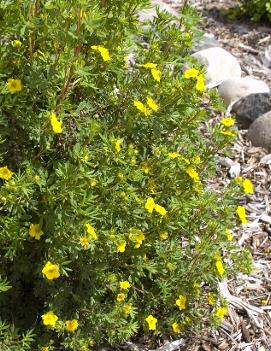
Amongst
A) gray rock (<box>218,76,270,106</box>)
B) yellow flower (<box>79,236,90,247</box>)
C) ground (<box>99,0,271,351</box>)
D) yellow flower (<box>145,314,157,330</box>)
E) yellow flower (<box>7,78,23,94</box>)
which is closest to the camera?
yellow flower (<box>79,236,90,247</box>)

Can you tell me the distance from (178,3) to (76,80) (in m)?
4.87

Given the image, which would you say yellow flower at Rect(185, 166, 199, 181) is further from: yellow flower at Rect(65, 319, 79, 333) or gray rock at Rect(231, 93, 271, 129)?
gray rock at Rect(231, 93, 271, 129)

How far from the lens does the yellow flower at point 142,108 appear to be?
9.09ft

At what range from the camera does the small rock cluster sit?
16.8 ft

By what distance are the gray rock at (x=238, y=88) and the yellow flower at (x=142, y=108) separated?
9.26ft

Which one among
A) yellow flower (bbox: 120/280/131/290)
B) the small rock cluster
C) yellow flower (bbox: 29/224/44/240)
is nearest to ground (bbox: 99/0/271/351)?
the small rock cluster

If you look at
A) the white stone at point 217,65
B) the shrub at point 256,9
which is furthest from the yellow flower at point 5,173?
the shrub at point 256,9

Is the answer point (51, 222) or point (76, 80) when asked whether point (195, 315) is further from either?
point (76, 80)

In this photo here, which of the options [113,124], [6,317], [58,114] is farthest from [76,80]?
[6,317]

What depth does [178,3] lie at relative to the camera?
23.7ft

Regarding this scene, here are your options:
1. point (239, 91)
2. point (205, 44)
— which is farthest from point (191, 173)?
point (205, 44)

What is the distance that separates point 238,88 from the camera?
5.57m

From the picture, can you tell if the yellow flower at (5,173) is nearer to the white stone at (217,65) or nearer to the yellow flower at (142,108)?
the yellow flower at (142,108)

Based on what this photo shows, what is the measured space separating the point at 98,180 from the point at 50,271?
48cm
